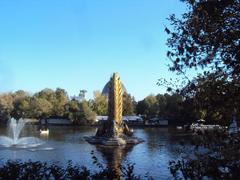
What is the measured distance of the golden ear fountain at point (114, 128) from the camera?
55125mm

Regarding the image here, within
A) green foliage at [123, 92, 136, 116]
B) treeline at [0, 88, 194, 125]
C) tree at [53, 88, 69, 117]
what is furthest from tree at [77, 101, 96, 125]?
green foliage at [123, 92, 136, 116]

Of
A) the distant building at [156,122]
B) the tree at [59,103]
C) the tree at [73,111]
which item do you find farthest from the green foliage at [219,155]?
the tree at [59,103]

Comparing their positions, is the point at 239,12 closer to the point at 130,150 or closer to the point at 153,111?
the point at 130,150

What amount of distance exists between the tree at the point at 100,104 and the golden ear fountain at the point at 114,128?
70.9 metres

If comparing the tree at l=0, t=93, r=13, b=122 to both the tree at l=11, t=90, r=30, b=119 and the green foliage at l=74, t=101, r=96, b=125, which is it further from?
the green foliage at l=74, t=101, r=96, b=125

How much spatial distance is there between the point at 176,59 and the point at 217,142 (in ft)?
4.88

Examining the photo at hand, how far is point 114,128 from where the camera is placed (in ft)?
192

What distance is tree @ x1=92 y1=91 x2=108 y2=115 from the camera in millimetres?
134288

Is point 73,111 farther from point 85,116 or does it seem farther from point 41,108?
point 41,108

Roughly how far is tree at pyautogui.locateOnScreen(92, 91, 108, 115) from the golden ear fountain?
70.9 m

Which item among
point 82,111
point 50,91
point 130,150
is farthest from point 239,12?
point 50,91

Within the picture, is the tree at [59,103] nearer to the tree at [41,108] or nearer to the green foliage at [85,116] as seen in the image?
the tree at [41,108]

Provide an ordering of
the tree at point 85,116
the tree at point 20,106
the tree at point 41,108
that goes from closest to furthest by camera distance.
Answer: the tree at point 85,116 → the tree at point 41,108 → the tree at point 20,106

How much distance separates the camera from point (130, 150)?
1905 inches
